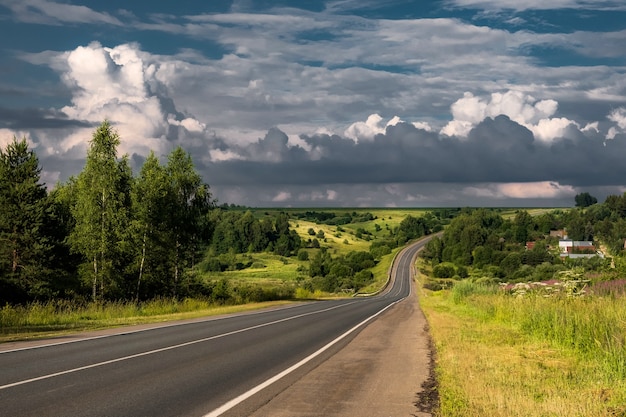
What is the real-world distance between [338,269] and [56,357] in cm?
14609

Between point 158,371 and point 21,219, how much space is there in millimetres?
39937

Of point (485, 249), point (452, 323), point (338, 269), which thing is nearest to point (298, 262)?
point (338, 269)

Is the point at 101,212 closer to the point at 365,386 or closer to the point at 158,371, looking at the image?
the point at 158,371

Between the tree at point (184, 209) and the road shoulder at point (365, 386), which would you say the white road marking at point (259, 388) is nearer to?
the road shoulder at point (365, 386)

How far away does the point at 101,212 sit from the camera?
4212 cm

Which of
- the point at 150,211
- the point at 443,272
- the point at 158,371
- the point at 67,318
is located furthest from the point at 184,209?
the point at 443,272

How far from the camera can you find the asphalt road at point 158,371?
30.4 feet

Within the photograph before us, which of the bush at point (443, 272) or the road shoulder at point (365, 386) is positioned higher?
the road shoulder at point (365, 386)

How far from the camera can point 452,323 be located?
25375 millimetres

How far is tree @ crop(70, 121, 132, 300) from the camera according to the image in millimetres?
41719

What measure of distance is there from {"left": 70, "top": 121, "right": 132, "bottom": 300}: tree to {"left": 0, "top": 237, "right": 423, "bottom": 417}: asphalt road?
72.4 ft

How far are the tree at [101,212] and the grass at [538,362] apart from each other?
27110 millimetres

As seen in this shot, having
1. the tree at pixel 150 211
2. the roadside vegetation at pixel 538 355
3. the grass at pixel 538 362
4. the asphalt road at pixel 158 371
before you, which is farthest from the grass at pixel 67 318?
the grass at pixel 538 362

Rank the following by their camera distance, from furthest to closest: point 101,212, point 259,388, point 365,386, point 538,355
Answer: point 101,212 → point 538,355 → point 365,386 → point 259,388
